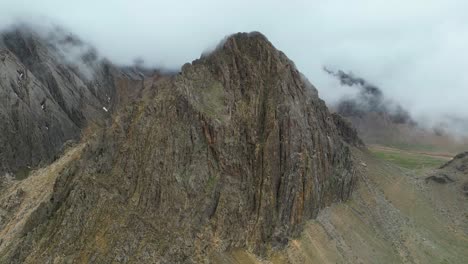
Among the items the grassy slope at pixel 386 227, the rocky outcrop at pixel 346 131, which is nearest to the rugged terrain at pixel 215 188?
the grassy slope at pixel 386 227

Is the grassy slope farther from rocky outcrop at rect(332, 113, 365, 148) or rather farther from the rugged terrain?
rocky outcrop at rect(332, 113, 365, 148)

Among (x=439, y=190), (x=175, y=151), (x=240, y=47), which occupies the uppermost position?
(x=240, y=47)

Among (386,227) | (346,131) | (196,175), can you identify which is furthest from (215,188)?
(346,131)

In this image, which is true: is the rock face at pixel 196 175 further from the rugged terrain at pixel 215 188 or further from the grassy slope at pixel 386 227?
the grassy slope at pixel 386 227

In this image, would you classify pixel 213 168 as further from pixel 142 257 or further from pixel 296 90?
pixel 296 90

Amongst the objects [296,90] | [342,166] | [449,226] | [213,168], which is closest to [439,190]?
[449,226]

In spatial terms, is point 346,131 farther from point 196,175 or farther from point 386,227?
point 196,175

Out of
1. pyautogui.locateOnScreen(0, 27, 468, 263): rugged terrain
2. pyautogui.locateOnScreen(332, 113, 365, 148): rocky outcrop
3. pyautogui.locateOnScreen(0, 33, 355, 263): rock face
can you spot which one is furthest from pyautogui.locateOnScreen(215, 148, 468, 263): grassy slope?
pyautogui.locateOnScreen(332, 113, 365, 148): rocky outcrop

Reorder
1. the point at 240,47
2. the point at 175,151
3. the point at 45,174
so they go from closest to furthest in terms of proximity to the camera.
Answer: the point at 175,151, the point at 240,47, the point at 45,174
